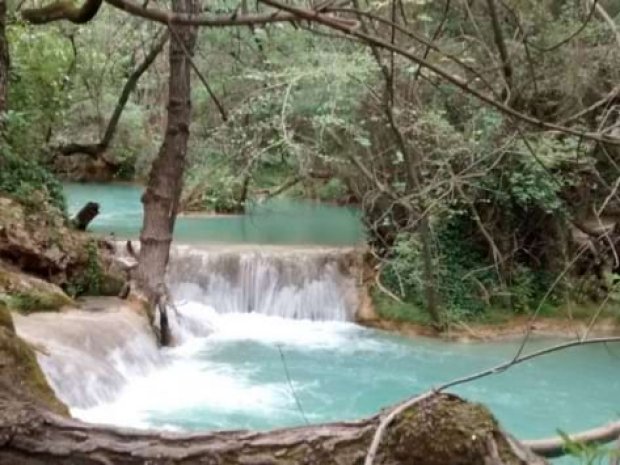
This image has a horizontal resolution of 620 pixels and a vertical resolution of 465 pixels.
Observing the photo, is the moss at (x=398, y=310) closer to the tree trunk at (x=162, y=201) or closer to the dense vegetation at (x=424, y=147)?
the dense vegetation at (x=424, y=147)

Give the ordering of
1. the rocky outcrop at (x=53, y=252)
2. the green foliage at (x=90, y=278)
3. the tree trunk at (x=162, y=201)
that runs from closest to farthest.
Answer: the rocky outcrop at (x=53, y=252), the green foliage at (x=90, y=278), the tree trunk at (x=162, y=201)

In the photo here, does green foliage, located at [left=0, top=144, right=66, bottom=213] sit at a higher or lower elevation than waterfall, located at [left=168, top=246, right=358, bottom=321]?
higher

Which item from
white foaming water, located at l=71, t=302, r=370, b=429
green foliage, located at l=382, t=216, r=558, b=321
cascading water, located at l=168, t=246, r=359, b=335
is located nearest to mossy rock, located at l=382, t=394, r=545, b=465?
white foaming water, located at l=71, t=302, r=370, b=429

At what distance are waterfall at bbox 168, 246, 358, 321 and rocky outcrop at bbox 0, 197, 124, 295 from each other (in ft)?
8.41

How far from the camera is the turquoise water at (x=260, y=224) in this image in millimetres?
15906

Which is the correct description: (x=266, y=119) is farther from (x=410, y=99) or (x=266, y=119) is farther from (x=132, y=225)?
(x=132, y=225)

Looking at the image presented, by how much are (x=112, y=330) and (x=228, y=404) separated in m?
1.43

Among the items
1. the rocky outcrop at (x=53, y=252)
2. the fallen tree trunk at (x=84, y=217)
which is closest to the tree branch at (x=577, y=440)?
the rocky outcrop at (x=53, y=252)

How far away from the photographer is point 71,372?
7.76 metres

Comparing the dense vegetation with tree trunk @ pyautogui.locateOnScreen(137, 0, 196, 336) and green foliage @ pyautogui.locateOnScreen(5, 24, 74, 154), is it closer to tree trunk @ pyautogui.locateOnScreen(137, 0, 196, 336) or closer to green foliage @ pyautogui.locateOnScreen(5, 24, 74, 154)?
green foliage @ pyautogui.locateOnScreen(5, 24, 74, 154)

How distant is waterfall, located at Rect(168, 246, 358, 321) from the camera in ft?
43.4

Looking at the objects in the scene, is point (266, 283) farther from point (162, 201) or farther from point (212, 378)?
point (212, 378)

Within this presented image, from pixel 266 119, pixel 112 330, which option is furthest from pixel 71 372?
pixel 266 119

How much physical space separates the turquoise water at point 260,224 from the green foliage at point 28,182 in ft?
10.8
